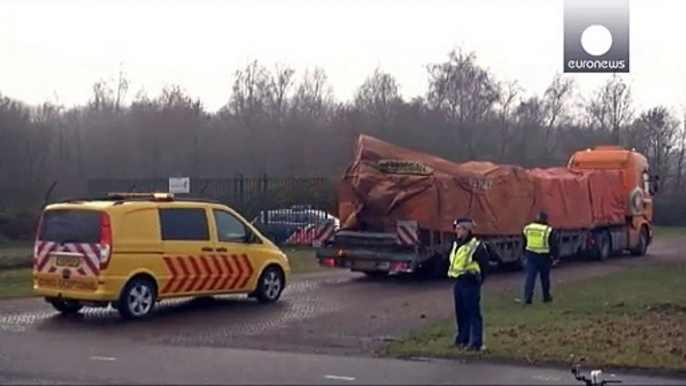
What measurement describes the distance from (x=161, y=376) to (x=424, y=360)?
132 inches

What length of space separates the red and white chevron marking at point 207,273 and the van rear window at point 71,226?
134 cm

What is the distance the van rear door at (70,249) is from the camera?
17.0m

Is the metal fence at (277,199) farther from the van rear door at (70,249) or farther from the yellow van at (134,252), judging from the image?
the van rear door at (70,249)

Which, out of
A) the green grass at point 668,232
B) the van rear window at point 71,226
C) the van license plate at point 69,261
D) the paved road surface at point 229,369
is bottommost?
the paved road surface at point 229,369

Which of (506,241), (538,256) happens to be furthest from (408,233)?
(538,256)

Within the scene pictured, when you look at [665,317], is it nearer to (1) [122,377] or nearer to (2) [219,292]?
(2) [219,292]

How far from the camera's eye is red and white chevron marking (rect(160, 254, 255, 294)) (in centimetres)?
1792

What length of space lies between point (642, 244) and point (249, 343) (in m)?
24.1

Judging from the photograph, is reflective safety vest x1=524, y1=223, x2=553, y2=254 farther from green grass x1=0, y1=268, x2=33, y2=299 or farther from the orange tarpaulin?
green grass x1=0, y1=268, x2=33, y2=299

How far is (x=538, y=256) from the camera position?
65.3 ft

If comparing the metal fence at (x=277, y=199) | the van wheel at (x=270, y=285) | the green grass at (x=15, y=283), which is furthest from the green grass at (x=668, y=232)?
the van wheel at (x=270, y=285)

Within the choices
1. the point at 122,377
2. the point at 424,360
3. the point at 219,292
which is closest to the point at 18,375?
the point at 122,377

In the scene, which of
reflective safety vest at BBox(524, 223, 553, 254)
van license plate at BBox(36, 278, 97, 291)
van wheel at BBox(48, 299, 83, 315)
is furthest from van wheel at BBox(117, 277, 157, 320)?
reflective safety vest at BBox(524, 223, 553, 254)

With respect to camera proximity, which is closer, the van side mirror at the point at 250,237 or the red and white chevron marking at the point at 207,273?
the red and white chevron marking at the point at 207,273
